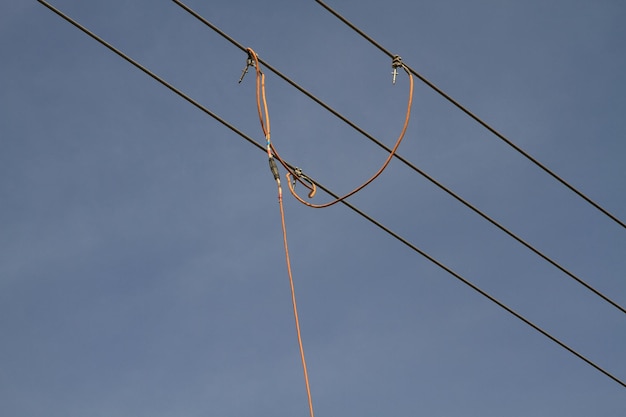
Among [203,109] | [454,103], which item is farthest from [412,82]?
[203,109]

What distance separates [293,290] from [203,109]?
2081mm

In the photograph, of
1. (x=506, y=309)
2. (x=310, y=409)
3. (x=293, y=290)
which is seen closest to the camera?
(x=310, y=409)

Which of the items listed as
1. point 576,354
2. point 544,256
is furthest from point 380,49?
point 576,354

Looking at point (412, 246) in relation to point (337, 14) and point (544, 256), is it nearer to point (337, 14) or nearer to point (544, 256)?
point (544, 256)

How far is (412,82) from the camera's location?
11289 mm

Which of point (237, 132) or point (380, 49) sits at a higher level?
point (380, 49)

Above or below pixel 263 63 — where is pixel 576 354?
below

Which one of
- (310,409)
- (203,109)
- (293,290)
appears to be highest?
(203,109)

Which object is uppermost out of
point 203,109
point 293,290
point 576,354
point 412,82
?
point 412,82

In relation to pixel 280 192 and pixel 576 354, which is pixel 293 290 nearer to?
pixel 280 192

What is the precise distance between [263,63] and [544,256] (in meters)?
3.70

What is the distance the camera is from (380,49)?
11.1 meters

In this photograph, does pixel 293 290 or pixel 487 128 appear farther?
pixel 487 128

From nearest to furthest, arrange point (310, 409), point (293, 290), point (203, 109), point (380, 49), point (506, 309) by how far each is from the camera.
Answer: point (310, 409)
point (293, 290)
point (203, 109)
point (380, 49)
point (506, 309)
